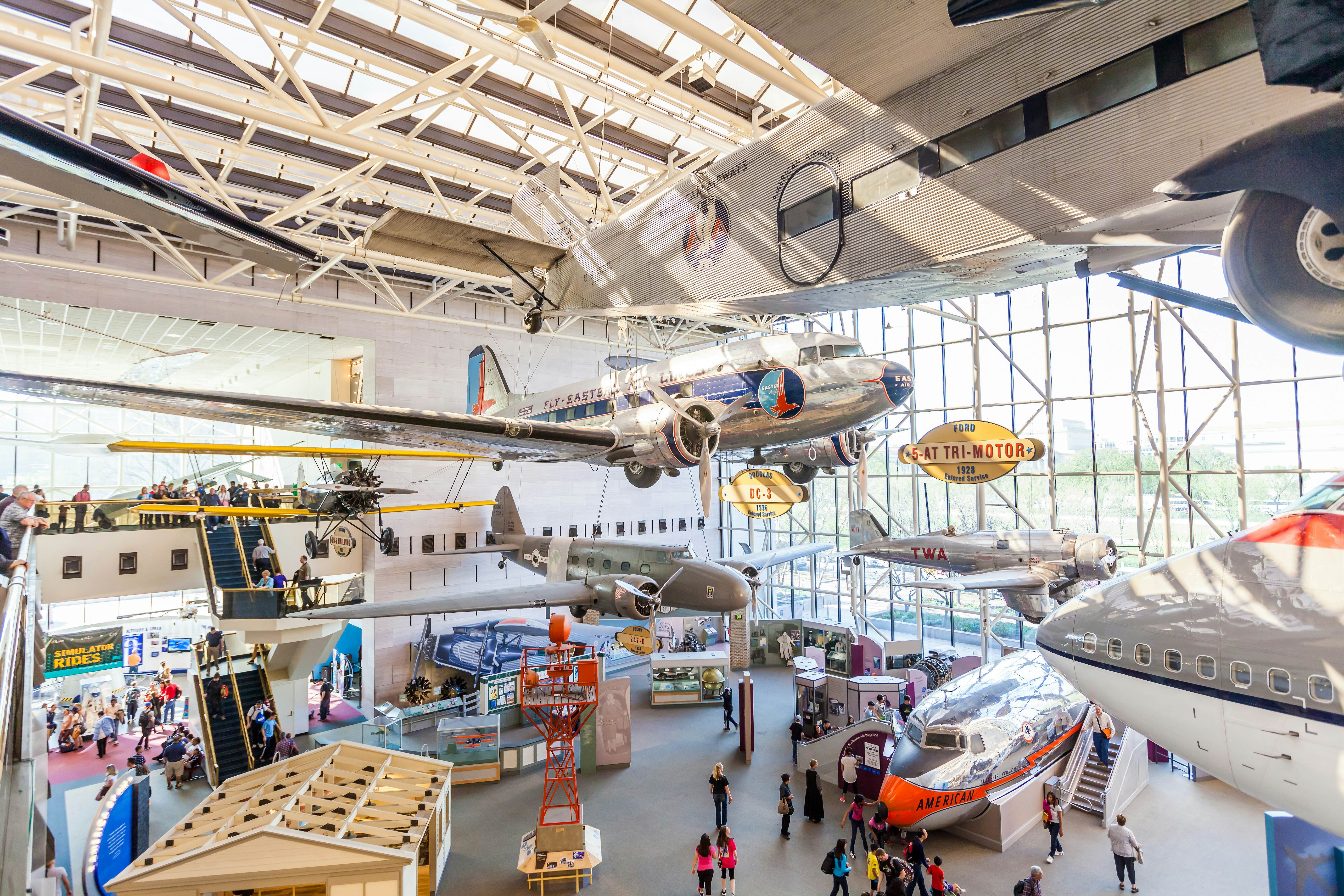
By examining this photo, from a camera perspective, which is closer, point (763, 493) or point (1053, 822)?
point (1053, 822)

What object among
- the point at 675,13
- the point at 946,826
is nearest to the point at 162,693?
the point at 946,826

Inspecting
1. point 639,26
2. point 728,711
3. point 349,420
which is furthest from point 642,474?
point 728,711

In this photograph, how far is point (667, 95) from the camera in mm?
10781

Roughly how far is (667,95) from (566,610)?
19.6m

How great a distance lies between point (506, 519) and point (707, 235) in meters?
15.3

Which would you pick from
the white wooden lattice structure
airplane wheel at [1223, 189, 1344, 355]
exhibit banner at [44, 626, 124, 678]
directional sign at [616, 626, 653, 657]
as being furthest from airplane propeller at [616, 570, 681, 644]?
exhibit banner at [44, 626, 124, 678]

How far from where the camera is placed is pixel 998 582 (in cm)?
1297

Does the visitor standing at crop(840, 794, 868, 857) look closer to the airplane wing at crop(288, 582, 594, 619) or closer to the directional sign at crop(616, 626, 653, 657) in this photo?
the directional sign at crop(616, 626, 653, 657)

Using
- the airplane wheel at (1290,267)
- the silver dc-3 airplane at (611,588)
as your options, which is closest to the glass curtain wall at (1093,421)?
the silver dc-3 airplane at (611,588)

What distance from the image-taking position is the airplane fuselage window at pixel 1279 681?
402cm

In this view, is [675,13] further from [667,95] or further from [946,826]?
[946,826]

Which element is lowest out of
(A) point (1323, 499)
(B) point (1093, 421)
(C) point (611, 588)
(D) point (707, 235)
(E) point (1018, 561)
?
(C) point (611, 588)

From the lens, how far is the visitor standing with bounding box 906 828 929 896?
352 inches

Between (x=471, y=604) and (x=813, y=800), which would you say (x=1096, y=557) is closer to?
(x=813, y=800)
